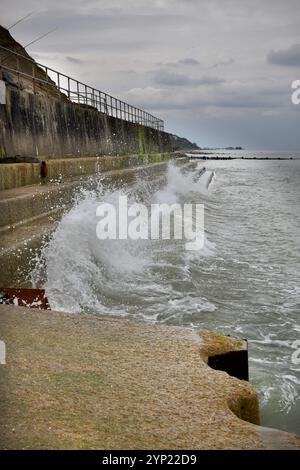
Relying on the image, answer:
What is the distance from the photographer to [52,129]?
43.4ft

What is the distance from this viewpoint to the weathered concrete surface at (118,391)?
2.03 m

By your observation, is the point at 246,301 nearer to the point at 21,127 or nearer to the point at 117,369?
the point at 117,369

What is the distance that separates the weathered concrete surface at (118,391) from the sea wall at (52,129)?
283 inches

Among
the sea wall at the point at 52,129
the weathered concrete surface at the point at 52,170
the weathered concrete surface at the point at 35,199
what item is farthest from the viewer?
the sea wall at the point at 52,129

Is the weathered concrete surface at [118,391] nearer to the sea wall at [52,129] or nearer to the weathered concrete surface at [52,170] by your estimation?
the weathered concrete surface at [52,170]

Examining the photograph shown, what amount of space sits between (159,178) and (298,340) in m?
16.0

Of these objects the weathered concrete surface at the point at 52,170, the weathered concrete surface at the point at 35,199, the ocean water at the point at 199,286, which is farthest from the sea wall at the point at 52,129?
the ocean water at the point at 199,286

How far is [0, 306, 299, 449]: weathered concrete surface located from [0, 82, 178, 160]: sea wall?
283 inches

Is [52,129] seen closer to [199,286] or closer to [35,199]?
[35,199]

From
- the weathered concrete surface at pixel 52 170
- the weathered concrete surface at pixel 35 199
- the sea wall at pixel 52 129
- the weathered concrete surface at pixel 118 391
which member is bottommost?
the weathered concrete surface at pixel 118 391

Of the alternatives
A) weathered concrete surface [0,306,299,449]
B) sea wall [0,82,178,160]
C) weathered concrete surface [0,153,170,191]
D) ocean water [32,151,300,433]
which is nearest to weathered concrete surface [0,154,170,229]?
weathered concrete surface [0,153,170,191]

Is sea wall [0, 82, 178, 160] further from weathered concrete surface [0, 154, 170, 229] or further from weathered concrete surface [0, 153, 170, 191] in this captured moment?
weathered concrete surface [0, 154, 170, 229]

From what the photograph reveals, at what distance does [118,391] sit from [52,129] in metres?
11.7

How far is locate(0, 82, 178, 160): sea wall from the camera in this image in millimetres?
9984
